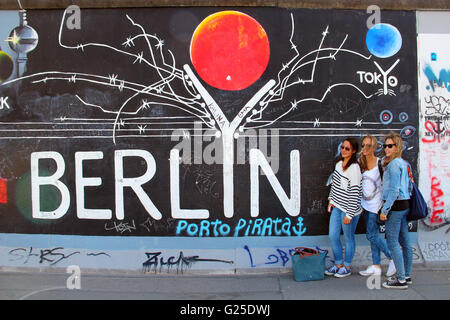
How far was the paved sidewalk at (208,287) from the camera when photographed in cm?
470

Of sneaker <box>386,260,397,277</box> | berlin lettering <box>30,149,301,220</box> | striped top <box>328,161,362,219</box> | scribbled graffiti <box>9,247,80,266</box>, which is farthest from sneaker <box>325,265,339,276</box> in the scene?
scribbled graffiti <box>9,247,80,266</box>

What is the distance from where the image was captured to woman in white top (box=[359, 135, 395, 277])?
511cm

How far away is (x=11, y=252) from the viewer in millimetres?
5859

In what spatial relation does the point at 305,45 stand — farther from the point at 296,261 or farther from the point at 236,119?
the point at 296,261

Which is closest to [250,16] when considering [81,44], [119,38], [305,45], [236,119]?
[305,45]

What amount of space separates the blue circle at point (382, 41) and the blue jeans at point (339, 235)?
255 centimetres

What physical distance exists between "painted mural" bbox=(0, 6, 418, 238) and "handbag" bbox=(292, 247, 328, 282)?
61 centimetres

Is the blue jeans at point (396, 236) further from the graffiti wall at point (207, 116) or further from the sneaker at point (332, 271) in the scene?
the graffiti wall at point (207, 116)

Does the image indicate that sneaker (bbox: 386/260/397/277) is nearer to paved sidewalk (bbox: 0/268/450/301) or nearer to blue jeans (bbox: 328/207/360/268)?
paved sidewalk (bbox: 0/268/450/301)

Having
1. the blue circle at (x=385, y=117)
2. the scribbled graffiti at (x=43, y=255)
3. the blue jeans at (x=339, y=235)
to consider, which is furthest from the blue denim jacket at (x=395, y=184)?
the scribbled graffiti at (x=43, y=255)

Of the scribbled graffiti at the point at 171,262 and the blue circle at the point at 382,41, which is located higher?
the blue circle at the point at 382,41

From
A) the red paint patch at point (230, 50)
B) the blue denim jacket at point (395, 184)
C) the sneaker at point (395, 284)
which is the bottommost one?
the sneaker at point (395, 284)

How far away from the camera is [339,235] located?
5.38 m

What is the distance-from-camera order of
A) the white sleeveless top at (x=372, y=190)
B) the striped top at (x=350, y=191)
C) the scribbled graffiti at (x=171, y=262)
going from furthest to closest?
the scribbled graffiti at (x=171, y=262), the striped top at (x=350, y=191), the white sleeveless top at (x=372, y=190)
